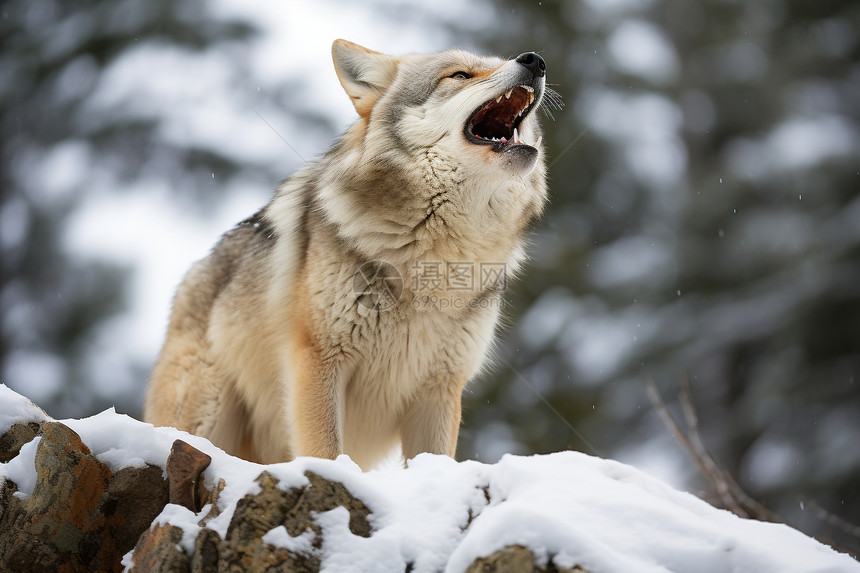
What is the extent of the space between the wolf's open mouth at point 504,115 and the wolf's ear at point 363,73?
0.54 metres

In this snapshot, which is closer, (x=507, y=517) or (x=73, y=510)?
(x=507, y=517)

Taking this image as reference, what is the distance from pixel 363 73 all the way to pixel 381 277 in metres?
1.19

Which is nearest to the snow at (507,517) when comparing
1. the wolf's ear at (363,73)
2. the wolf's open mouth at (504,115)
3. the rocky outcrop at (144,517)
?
the rocky outcrop at (144,517)

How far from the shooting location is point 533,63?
11.8 feet

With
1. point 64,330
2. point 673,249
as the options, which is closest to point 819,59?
point 673,249

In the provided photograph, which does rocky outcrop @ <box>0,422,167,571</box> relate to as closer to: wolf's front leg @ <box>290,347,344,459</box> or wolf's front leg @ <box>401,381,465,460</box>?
wolf's front leg @ <box>290,347,344,459</box>

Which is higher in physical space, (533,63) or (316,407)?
(533,63)

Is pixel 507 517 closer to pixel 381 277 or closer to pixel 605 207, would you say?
pixel 381 277

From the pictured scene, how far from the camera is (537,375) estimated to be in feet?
31.2

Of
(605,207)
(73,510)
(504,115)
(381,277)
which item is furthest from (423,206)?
(605,207)

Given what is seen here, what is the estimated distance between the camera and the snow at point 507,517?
1.76 meters

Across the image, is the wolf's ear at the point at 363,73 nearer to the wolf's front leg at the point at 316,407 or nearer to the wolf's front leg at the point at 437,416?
the wolf's front leg at the point at 316,407

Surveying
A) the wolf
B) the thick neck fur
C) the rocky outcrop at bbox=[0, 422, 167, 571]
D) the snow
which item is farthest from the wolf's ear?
the rocky outcrop at bbox=[0, 422, 167, 571]

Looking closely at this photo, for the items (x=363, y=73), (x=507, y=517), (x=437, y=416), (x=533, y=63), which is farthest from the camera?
(x=363, y=73)
